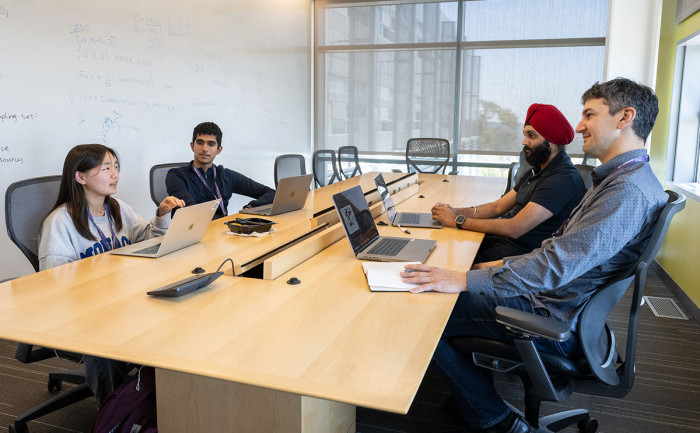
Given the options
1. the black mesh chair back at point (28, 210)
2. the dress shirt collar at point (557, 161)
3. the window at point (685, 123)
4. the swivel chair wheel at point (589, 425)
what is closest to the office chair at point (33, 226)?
the black mesh chair back at point (28, 210)

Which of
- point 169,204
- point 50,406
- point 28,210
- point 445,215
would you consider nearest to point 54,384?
point 50,406

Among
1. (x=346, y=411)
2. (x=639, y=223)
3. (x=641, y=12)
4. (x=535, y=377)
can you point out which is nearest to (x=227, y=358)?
(x=346, y=411)

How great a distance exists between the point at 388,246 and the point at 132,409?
121 cm

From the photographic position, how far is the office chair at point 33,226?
2.17 m

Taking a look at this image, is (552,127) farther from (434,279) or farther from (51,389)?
(51,389)

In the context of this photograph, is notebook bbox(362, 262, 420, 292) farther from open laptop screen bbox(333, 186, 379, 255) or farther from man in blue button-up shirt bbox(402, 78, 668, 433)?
open laptop screen bbox(333, 186, 379, 255)

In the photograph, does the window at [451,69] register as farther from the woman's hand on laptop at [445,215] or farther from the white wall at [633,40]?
the woman's hand on laptop at [445,215]

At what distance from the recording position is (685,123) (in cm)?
451

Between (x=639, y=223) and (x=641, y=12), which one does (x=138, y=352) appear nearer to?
(x=639, y=223)

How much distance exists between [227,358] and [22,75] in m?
3.12

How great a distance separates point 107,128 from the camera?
13.8ft

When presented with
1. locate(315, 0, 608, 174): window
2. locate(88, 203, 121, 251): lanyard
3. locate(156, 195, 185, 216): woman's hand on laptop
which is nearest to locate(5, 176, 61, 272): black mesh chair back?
locate(88, 203, 121, 251): lanyard

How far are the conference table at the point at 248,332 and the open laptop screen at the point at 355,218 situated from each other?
0.10m

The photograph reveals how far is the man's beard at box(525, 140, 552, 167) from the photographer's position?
282 cm
